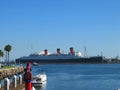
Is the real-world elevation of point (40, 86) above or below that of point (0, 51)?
below

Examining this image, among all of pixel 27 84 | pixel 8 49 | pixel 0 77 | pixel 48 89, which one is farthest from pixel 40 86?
pixel 8 49

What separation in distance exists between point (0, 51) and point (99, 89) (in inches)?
2849

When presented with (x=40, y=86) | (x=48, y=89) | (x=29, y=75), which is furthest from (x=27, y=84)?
(x=40, y=86)

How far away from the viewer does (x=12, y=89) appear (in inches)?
1141

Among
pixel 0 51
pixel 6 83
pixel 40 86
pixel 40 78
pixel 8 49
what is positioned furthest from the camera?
pixel 8 49

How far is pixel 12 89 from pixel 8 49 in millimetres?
99027

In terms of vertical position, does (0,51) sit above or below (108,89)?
above

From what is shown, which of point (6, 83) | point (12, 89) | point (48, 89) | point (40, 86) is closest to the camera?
point (6, 83)

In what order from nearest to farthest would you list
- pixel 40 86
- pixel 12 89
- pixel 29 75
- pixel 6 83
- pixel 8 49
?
pixel 29 75 → pixel 6 83 → pixel 12 89 → pixel 40 86 → pixel 8 49

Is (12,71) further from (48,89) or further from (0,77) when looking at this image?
(48,89)

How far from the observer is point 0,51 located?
11838cm

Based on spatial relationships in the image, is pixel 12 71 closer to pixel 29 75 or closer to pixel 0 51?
pixel 0 51

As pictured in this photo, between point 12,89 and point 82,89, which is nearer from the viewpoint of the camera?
point 12,89

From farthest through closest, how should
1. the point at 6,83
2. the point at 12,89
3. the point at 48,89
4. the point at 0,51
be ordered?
the point at 0,51, the point at 48,89, the point at 12,89, the point at 6,83
